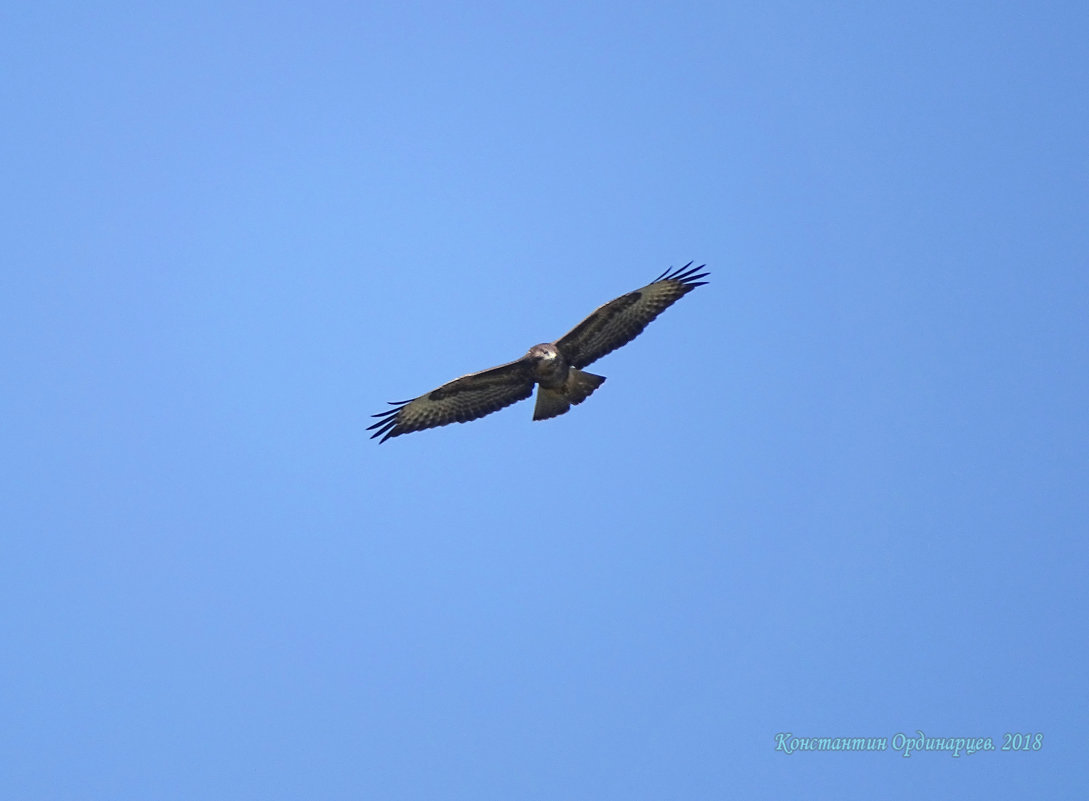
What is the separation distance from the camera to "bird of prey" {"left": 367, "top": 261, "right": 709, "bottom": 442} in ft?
99.2

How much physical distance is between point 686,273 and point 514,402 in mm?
2524

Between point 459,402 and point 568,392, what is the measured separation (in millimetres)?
1358

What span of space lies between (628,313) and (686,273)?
0.87m

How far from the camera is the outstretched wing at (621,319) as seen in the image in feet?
99.9

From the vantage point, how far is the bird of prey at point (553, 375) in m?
30.2

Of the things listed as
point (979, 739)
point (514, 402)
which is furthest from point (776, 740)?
point (514, 402)

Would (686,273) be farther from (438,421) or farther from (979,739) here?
(979,739)

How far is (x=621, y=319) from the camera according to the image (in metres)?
30.6

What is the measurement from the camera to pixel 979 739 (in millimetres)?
31609

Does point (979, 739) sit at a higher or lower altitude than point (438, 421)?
lower

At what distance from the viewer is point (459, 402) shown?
30.8m

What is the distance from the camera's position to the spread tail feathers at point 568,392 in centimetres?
3030

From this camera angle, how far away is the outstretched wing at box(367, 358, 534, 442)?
30469 millimetres

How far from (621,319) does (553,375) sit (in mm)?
1137
